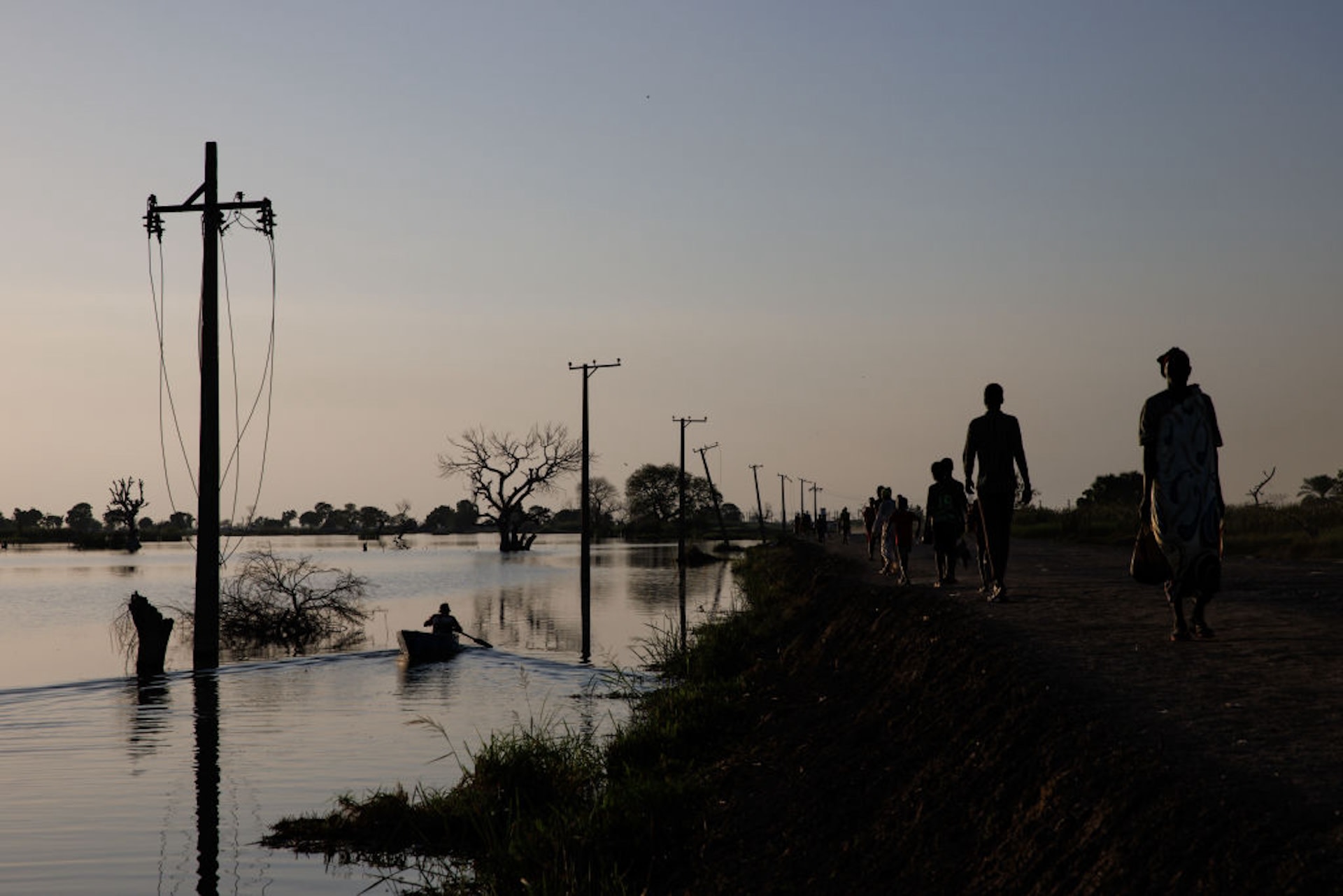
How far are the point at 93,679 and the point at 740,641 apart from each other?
11.1 metres

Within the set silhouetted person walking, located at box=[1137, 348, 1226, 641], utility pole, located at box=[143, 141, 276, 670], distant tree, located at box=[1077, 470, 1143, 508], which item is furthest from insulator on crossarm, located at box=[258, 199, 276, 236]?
distant tree, located at box=[1077, 470, 1143, 508]

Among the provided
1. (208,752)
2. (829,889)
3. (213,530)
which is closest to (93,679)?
(213,530)

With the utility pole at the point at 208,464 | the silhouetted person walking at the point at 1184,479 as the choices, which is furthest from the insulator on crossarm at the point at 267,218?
the silhouetted person walking at the point at 1184,479

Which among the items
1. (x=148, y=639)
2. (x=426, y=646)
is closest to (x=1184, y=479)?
(x=426, y=646)

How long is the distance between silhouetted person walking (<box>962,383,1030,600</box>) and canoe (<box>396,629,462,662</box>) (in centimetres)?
1223

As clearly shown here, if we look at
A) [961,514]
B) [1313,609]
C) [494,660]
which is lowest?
[494,660]

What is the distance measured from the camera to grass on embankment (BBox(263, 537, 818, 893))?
25.8 ft

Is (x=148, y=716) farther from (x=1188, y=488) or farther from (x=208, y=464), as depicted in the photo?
(x=1188, y=488)

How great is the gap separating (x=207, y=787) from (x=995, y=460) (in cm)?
881

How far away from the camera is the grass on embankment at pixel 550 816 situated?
7.88 metres

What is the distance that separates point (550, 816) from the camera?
9.06 metres

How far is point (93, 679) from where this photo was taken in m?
21.0

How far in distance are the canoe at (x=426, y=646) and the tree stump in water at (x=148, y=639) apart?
13.7 feet

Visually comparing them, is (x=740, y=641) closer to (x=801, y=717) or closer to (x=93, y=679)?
(x=801, y=717)
